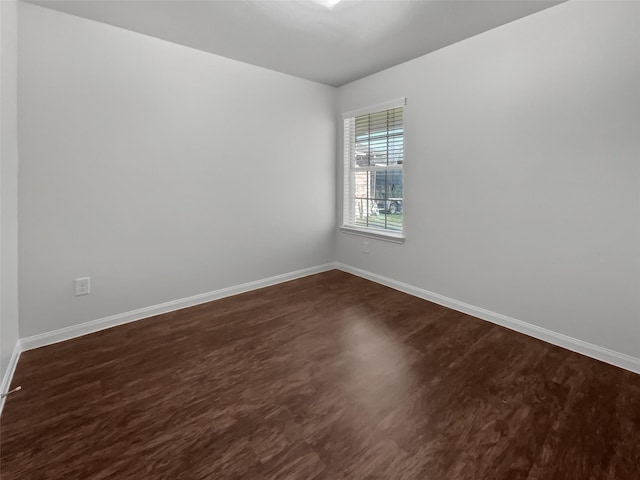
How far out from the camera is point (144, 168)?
9.04ft

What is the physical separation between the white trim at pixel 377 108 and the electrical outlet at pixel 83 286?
10.6 ft

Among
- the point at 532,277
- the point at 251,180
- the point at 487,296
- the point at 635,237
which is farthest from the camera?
the point at 251,180

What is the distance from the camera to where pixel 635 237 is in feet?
6.72

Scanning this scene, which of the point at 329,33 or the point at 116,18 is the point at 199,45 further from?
the point at 329,33

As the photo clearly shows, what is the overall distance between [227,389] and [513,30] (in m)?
3.31

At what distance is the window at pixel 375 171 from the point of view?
11.7 feet

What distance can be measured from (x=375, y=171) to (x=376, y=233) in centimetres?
76

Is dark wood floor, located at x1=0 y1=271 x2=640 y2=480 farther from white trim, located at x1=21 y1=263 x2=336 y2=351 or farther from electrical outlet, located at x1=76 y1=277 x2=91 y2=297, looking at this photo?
electrical outlet, located at x1=76 y1=277 x2=91 y2=297

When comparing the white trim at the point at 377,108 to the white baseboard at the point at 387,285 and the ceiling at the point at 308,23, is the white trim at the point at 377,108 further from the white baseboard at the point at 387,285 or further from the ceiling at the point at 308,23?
the white baseboard at the point at 387,285

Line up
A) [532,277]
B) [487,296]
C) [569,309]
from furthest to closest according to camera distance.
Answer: [487,296]
[532,277]
[569,309]

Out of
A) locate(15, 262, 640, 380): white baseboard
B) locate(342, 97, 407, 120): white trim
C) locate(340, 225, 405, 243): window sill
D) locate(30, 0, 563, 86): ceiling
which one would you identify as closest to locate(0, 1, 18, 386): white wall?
locate(15, 262, 640, 380): white baseboard

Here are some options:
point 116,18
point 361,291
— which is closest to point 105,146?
point 116,18

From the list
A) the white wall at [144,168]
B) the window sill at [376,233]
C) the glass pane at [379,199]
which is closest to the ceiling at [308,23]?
the white wall at [144,168]

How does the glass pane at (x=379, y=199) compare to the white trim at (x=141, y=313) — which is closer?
A: the white trim at (x=141, y=313)
